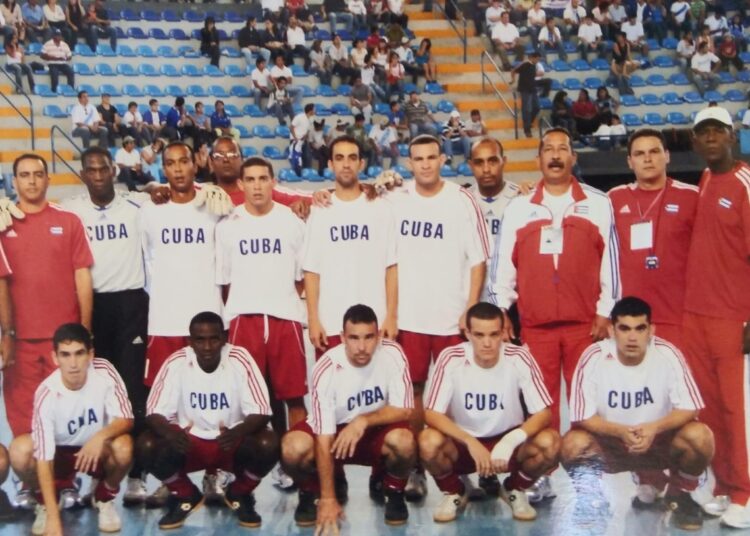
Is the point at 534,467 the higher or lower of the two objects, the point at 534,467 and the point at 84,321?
the lower

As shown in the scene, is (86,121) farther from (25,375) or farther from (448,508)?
(448,508)

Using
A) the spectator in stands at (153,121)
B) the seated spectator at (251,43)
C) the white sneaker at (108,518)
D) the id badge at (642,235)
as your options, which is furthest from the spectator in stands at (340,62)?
the white sneaker at (108,518)

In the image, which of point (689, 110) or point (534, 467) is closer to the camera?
point (534, 467)

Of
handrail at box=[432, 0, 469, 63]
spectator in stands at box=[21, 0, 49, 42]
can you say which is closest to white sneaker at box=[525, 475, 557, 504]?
spectator in stands at box=[21, 0, 49, 42]

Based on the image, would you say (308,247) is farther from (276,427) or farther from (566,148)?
(566,148)

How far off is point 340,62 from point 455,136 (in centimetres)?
249

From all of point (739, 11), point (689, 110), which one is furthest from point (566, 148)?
point (739, 11)

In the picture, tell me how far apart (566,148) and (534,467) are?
1660 millimetres

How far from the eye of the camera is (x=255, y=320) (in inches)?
225

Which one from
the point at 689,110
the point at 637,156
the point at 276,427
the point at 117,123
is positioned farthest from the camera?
the point at 689,110

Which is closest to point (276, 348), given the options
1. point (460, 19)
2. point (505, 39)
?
point (505, 39)

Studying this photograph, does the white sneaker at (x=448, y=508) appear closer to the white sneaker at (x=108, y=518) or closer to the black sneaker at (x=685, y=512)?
the black sneaker at (x=685, y=512)

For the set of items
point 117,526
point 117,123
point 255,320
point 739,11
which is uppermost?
point 739,11

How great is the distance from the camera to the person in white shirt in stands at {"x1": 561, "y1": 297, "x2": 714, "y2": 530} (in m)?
5.05
